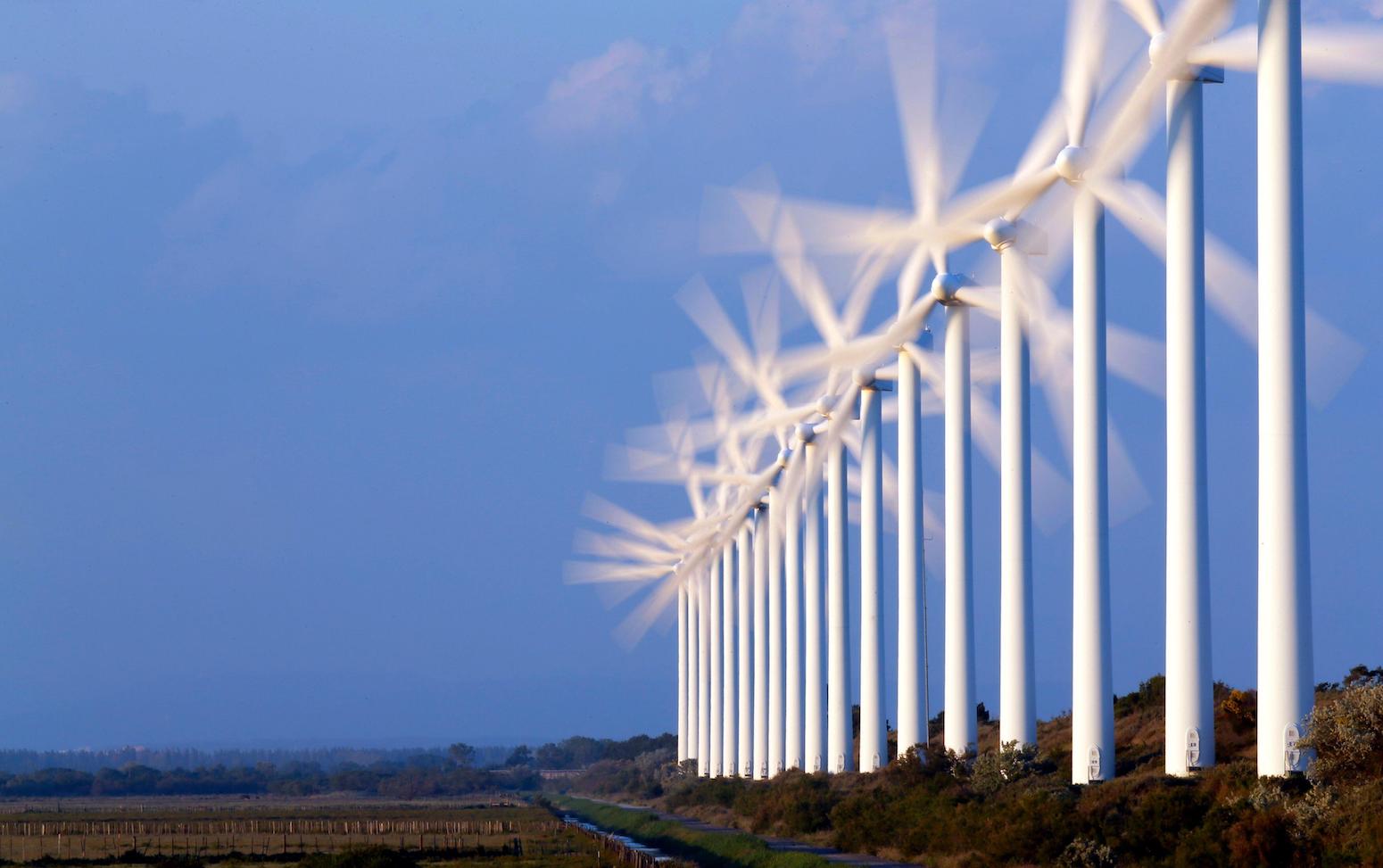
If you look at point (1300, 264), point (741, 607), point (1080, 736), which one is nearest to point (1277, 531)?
point (1300, 264)

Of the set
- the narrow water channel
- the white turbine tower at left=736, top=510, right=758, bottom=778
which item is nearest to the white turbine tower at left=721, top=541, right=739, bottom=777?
the white turbine tower at left=736, top=510, right=758, bottom=778

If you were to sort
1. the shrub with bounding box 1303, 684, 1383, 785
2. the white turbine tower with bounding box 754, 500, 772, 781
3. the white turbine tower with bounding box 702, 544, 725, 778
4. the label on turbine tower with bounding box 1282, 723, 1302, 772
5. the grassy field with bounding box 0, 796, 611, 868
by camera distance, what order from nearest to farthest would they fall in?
the shrub with bounding box 1303, 684, 1383, 785 < the label on turbine tower with bounding box 1282, 723, 1302, 772 < the grassy field with bounding box 0, 796, 611, 868 < the white turbine tower with bounding box 754, 500, 772, 781 < the white turbine tower with bounding box 702, 544, 725, 778

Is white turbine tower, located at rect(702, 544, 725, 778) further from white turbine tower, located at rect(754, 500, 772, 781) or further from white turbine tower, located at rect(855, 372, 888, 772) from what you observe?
white turbine tower, located at rect(855, 372, 888, 772)

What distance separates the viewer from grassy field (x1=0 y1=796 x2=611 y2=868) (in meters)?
66.9

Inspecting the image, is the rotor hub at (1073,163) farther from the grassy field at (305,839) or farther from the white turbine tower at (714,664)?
Answer: the white turbine tower at (714,664)

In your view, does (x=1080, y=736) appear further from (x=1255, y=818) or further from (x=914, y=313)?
(x=914, y=313)

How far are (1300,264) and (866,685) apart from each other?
35.8 m

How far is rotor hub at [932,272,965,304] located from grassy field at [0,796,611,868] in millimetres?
22054

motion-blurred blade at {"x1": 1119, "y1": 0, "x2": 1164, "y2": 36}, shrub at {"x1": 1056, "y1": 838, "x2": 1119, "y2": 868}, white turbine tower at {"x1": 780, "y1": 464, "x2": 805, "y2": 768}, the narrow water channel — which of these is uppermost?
motion-blurred blade at {"x1": 1119, "y1": 0, "x2": 1164, "y2": 36}

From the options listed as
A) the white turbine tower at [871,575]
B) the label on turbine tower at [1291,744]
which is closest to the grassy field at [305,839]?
the white turbine tower at [871,575]

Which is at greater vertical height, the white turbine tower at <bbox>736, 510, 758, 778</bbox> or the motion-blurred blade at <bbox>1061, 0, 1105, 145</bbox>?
the motion-blurred blade at <bbox>1061, 0, 1105, 145</bbox>

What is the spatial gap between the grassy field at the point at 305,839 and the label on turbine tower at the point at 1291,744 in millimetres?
31959

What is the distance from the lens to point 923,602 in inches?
2282

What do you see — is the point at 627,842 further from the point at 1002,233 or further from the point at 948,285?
Result: the point at 1002,233
